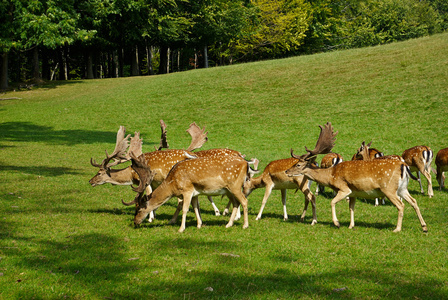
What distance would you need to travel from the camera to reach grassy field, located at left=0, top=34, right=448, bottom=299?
20.3 feet

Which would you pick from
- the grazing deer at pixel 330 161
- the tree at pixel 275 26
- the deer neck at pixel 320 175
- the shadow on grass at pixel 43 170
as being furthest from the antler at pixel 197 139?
the tree at pixel 275 26

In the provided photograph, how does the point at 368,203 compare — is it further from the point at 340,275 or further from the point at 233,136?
the point at 233,136

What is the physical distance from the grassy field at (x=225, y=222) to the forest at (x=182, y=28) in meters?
8.49

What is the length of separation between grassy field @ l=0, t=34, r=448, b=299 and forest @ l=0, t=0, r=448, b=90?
8.49 m

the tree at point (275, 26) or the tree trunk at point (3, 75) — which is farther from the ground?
the tree at point (275, 26)

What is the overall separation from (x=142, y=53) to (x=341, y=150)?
55.3 metres

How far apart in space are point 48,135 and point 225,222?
18.1 m

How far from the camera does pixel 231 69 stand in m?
39.3

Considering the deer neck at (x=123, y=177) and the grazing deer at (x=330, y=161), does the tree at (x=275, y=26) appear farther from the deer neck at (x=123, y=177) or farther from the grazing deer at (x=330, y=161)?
the deer neck at (x=123, y=177)

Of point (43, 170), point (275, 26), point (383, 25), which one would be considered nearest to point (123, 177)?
point (43, 170)

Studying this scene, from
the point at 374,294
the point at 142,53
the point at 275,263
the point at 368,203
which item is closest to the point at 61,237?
the point at 275,263

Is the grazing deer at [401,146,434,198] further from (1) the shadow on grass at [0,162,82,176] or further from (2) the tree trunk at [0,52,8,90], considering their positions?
(2) the tree trunk at [0,52,8,90]

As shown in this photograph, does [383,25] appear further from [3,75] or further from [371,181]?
[371,181]

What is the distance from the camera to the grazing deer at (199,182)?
904 cm
